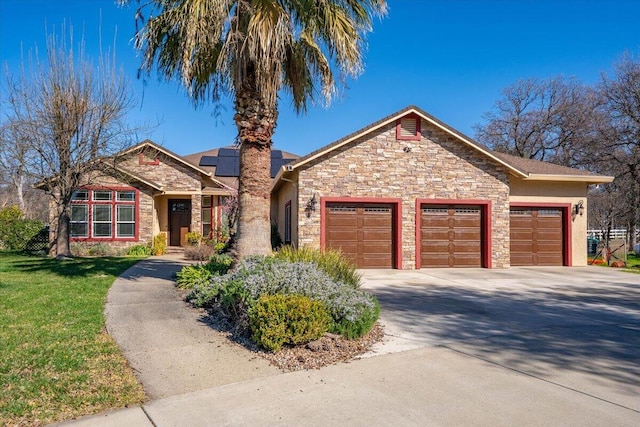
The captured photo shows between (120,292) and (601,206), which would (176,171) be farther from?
(601,206)

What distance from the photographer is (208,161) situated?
2842 centimetres

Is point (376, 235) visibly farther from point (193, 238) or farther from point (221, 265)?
point (193, 238)

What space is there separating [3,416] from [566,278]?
13.9 meters

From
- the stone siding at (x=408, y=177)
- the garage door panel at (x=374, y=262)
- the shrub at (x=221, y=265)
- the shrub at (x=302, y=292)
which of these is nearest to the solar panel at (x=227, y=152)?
the stone siding at (x=408, y=177)

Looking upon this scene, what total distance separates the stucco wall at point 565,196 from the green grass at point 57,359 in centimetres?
1426

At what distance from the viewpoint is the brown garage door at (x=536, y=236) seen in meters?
16.5

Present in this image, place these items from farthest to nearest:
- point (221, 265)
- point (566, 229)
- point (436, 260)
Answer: point (566, 229) → point (436, 260) → point (221, 265)

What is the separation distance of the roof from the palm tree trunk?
15.0 m

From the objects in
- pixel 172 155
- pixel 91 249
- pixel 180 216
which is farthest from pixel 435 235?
pixel 91 249

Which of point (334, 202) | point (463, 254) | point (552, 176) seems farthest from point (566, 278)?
point (334, 202)

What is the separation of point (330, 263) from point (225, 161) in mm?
21594

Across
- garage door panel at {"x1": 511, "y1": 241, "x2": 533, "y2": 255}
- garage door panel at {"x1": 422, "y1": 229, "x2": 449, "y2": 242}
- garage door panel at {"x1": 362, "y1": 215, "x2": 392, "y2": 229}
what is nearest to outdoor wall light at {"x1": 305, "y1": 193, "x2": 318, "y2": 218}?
garage door panel at {"x1": 362, "y1": 215, "x2": 392, "y2": 229}

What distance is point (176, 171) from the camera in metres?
21.6

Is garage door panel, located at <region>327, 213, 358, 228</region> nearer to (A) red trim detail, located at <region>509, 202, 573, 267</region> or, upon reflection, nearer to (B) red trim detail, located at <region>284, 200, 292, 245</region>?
(B) red trim detail, located at <region>284, 200, 292, 245</region>
